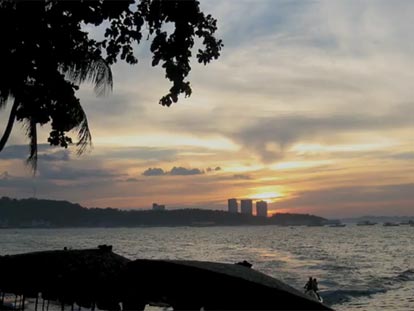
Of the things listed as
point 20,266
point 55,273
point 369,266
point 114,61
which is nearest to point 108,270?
point 55,273

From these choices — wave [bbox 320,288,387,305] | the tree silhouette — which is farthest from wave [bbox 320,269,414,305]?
the tree silhouette

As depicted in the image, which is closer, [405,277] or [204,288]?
[204,288]

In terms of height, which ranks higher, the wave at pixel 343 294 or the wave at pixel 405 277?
the wave at pixel 405 277

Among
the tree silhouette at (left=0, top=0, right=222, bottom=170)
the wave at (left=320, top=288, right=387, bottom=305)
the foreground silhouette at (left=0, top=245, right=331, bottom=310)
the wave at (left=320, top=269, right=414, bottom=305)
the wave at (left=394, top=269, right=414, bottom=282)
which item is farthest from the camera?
the wave at (left=394, top=269, right=414, bottom=282)

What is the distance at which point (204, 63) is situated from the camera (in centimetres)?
1066

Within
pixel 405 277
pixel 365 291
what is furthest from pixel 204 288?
pixel 405 277

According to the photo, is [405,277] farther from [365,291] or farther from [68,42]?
[68,42]

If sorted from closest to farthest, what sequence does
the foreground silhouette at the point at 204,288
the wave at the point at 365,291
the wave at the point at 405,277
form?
the foreground silhouette at the point at 204,288, the wave at the point at 365,291, the wave at the point at 405,277

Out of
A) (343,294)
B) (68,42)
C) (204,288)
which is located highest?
(68,42)

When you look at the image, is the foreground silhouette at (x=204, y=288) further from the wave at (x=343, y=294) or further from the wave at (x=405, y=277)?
the wave at (x=405, y=277)

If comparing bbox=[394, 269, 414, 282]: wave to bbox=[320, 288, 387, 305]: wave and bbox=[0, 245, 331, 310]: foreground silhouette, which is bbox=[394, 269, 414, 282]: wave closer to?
bbox=[320, 288, 387, 305]: wave

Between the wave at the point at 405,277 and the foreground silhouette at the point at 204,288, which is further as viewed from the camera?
the wave at the point at 405,277

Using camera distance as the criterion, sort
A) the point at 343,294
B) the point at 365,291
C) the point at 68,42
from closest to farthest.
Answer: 1. the point at 68,42
2. the point at 343,294
3. the point at 365,291

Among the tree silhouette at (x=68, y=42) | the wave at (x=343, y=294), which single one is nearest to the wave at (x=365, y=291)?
the wave at (x=343, y=294)
